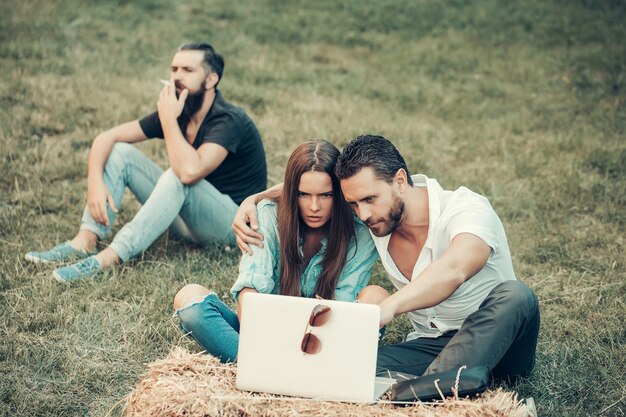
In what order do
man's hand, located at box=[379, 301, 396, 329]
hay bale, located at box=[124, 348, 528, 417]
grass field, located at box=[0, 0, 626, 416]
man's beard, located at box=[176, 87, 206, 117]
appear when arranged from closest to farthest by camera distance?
hay bale, located at box=[124, 348, 528, 417], man's hand, located at box=[379, 301, 396, 329], grass field, located at box=[0, 0, 626, 416], man's beard, located at box=[176, 87, 206, 117]

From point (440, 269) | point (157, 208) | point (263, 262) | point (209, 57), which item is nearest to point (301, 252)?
point (263, 262)

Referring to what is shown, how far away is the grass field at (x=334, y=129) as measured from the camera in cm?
448

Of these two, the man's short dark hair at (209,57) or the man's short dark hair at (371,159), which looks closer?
the man's short dark hair at (371,159)

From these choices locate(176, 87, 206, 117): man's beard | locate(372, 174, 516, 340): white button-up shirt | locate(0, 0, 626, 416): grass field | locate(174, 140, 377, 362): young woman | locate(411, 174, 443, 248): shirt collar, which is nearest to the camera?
locate(372, 174, 516, 340): white button-up shirt

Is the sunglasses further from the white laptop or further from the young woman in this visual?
the young woman

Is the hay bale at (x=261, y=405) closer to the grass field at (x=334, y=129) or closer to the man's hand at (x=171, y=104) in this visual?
the grass field at (x=334, y=129)

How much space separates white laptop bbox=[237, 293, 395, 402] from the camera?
3254mm

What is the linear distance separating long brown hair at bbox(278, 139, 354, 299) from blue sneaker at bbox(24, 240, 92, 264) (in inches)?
78.2

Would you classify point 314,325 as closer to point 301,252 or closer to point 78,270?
point 301,252

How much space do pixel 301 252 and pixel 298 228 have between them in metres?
0.16

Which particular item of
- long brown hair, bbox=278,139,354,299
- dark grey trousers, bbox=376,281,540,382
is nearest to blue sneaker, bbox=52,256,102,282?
long brown hair, bbox=278,139,354,299

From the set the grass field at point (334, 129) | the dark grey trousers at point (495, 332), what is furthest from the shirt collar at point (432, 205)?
the grass field at point (334, 129)

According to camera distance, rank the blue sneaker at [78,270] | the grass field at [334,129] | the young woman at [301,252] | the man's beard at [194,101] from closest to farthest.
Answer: the young woman at [301,252], the grass field at [334,129], the blue sneaker at [78,270], the man's beard at [194,101]

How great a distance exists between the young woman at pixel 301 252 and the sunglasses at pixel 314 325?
0.76 metres
